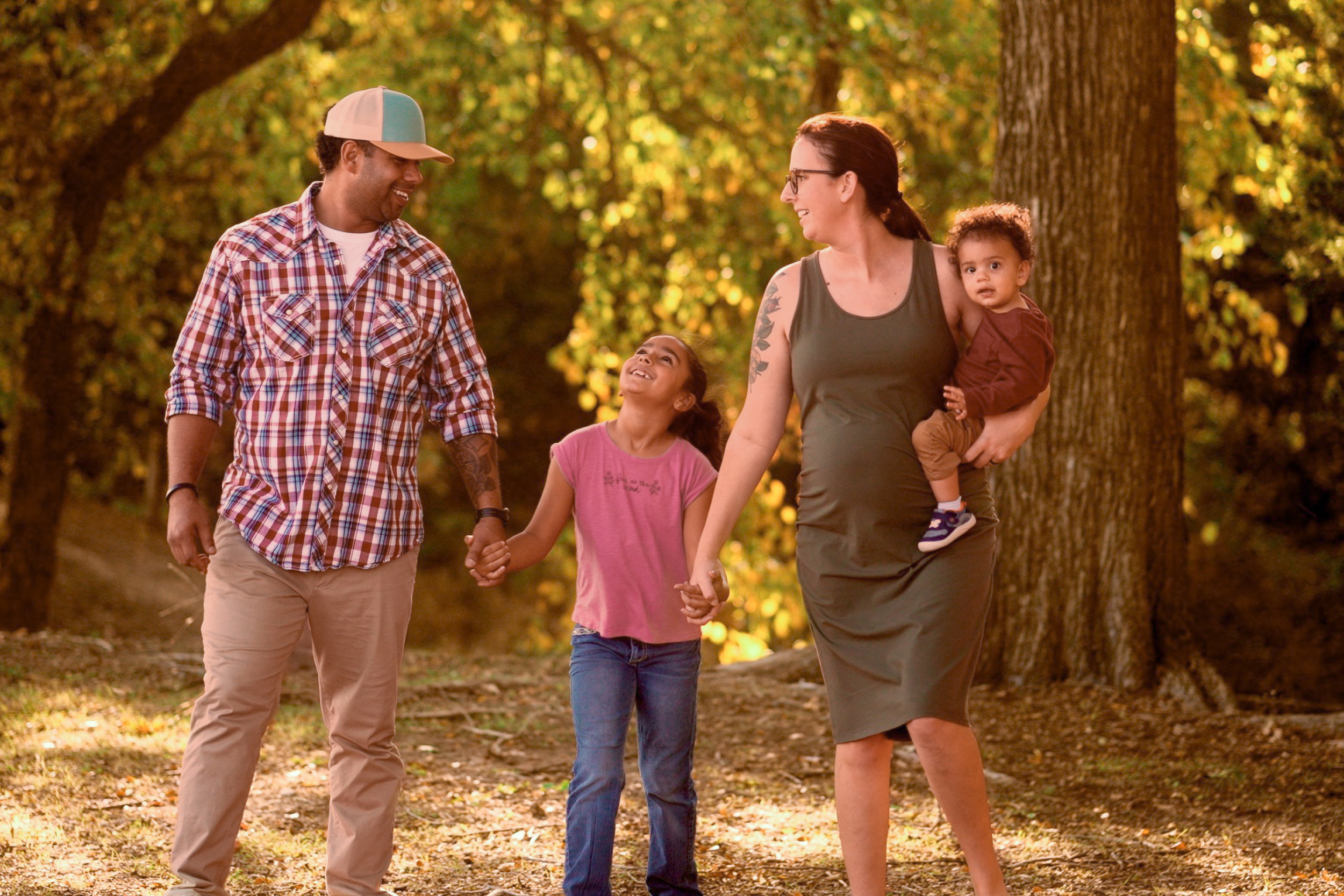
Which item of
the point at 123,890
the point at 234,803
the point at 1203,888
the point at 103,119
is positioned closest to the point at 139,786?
the point at 123,890

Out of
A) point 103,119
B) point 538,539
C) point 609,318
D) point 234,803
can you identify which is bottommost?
point 234,803

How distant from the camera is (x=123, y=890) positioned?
3.71 metres

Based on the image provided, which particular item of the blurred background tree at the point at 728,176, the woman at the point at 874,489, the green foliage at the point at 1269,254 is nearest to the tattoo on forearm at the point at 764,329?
the woman at the point at 874,489

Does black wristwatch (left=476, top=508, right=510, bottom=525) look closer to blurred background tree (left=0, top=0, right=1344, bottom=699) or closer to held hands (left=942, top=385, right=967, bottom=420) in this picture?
held hands (left=942, top=385, right=967, bottom=420)

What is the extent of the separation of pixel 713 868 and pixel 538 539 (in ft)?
3.97

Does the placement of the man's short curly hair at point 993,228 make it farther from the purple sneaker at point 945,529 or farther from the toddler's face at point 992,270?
the purple sneaker at point 945,529

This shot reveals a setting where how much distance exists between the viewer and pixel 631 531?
11.5 ft

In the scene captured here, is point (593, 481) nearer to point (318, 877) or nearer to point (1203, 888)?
point (318, 877)

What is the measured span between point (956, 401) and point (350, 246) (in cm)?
144

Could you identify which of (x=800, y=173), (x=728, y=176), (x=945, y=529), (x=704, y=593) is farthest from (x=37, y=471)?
(x=945, y=529)

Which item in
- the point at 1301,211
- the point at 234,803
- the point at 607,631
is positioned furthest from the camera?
the point at 1301,211

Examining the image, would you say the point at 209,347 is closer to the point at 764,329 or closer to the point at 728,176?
the point at 764,329

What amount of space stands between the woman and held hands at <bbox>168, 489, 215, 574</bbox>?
3.64 feet

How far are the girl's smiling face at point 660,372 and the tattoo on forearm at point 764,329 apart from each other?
12.1 inches
